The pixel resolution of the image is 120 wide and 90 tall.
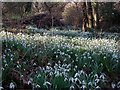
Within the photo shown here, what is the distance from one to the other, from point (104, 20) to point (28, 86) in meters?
16.8

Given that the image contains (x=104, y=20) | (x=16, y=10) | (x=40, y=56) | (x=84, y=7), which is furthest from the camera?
(x=16, y=10)

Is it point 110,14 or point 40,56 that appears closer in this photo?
point 40,56

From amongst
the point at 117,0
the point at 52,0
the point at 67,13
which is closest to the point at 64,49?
the point at 67,13

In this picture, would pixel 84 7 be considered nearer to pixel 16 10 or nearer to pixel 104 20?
pixel 104 20

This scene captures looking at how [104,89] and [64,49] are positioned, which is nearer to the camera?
[104,89]

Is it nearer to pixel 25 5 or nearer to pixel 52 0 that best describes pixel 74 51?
pixel 25 5

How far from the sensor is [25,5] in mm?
24859

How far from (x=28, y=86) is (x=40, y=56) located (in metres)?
1.27

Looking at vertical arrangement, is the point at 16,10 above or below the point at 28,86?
above

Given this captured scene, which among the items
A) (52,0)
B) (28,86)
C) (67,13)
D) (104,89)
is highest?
(52,0)

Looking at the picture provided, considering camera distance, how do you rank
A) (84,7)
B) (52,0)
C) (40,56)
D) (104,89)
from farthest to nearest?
(52,0) → (84,7) → (40,56) → (104,89)

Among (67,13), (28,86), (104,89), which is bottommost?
(104,89)

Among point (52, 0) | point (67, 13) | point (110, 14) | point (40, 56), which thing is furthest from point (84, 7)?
point (52, 0)

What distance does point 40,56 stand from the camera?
414cm
